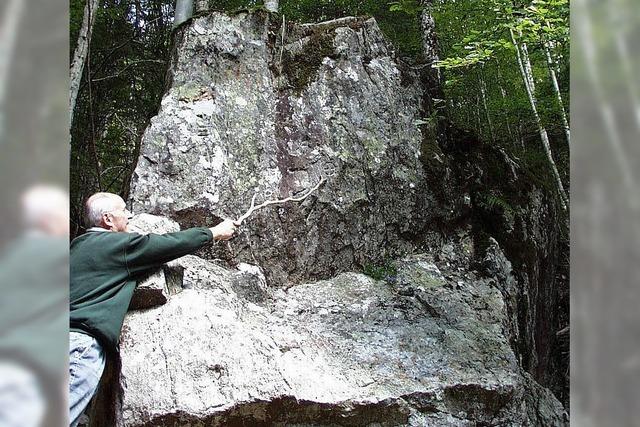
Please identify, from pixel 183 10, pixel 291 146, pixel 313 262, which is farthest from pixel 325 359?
pixel 183 10

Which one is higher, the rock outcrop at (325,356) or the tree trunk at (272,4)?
the tree trunk at (272,4)

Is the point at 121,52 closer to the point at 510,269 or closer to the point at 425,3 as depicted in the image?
the point at 425,3

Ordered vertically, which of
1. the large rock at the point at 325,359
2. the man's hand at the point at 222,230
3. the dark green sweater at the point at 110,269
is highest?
the man's hand at the point at 222,230

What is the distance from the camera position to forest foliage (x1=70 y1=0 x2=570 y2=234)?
26.5ft

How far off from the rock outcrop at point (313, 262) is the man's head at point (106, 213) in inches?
19.4

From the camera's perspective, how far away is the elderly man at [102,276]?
320cm

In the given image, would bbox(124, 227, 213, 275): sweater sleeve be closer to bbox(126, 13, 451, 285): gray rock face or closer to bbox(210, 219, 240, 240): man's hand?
bbox(210, 219, 240, 240): man's hand

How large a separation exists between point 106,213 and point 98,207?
0.21ft
